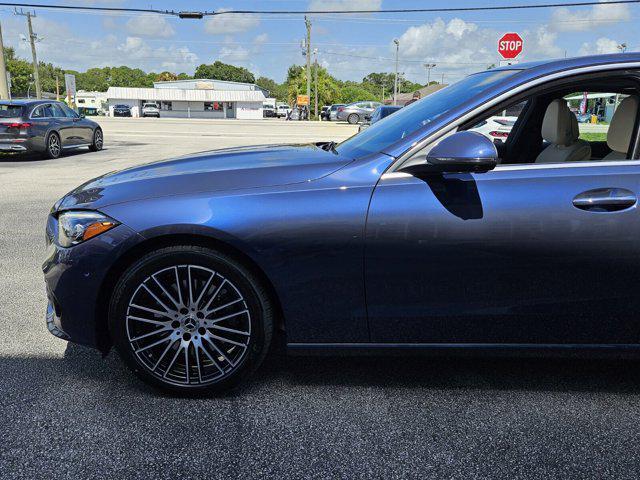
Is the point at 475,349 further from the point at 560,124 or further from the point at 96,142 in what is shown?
the point at 96,142

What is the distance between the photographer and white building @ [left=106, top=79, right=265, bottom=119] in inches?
3135

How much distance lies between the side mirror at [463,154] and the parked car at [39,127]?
13.6 metres

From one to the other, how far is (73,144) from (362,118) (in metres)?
27.9

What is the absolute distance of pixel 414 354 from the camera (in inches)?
106

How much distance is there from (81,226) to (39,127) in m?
13.0

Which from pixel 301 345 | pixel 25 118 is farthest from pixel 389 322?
pixel 25 118

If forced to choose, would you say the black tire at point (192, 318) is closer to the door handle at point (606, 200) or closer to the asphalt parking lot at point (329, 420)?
the asphalt parking lot at point (329, 420)

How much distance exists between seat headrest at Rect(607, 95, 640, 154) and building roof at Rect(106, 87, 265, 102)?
7956 centimetres

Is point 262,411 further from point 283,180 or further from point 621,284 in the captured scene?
point 621,284

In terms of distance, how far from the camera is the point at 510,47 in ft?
32.8

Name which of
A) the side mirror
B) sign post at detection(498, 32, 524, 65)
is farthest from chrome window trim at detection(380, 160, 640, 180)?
sign post at detection(498, 32, 524, 65)

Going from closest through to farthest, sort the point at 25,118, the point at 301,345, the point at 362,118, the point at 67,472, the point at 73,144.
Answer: the point at 67,472 < the point at 301,345 < the point at 25,118 < the point at 73,144 < the point at 362,118

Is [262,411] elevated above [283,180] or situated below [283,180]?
below

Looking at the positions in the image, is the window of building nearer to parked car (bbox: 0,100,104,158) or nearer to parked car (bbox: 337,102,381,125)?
parked car (bbox: 337,102,381,125)
